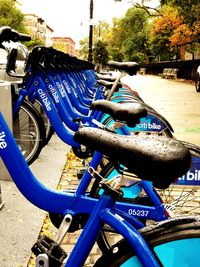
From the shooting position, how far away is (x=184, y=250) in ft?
5.24

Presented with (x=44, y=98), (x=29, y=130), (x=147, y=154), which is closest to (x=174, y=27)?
(x=29, y=130)

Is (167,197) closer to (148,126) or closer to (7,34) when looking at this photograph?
(148,126)

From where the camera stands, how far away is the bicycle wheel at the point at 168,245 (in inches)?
60.7

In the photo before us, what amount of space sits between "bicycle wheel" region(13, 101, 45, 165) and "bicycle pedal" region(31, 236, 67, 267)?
2863 mm

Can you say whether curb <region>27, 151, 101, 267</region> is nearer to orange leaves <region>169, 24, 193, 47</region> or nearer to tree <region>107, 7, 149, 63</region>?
orange leaves <region>169, 24, 193, 47</region>

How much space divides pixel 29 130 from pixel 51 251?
316cm

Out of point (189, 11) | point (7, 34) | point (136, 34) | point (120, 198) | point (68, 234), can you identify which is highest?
point (136, 34)

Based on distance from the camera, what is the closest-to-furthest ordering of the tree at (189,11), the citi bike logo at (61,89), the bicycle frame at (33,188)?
the bicycle frame at (33,188) → the citi bike logo at (61,89) → the tree at (189,11)

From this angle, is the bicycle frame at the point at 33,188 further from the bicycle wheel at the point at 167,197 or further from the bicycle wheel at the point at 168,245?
the bicycle wheel at the point at 168,245

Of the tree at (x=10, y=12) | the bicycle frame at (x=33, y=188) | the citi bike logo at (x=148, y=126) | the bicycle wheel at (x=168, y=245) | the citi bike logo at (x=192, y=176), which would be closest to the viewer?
the bicycle wheel at (x=168, y=245)

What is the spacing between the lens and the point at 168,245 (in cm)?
157

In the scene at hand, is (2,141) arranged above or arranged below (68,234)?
above

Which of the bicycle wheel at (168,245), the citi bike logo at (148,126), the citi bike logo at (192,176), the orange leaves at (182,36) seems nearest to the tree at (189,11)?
the orange leaves at (182,36)

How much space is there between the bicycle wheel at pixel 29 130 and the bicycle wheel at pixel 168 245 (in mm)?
Answer: 3329
